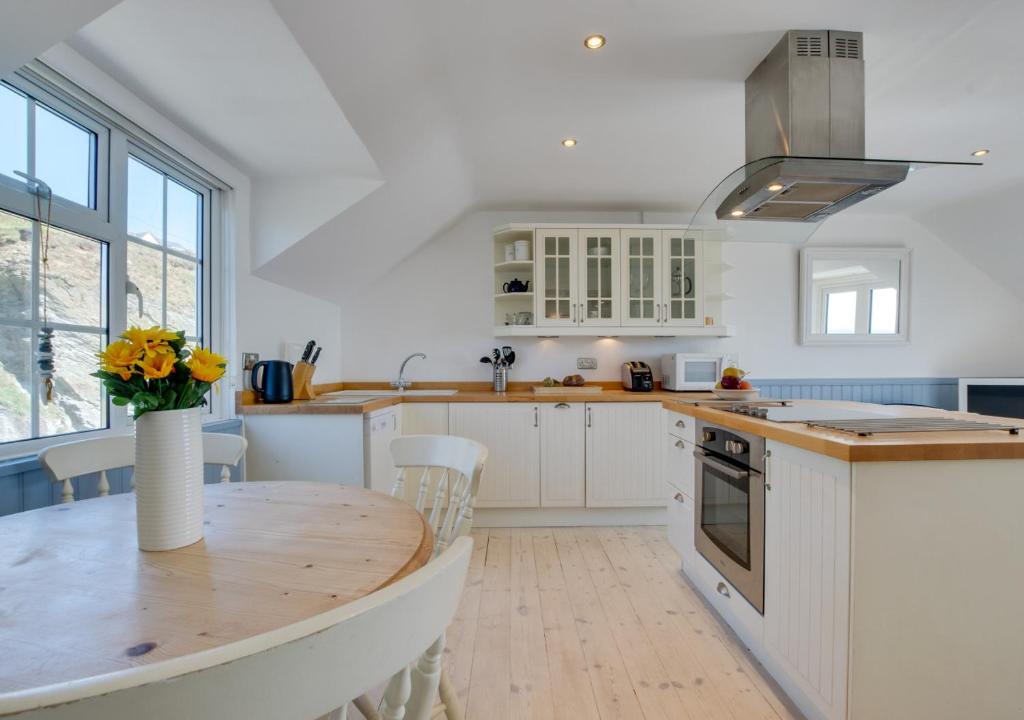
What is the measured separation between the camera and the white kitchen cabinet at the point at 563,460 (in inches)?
124

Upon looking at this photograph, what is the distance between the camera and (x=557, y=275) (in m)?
3.45

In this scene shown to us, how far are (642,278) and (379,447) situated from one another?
222 cm

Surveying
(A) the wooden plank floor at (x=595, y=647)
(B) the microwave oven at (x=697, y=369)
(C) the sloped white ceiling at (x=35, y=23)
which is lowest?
(A) the wooden plank floor at (x=595, y=647)

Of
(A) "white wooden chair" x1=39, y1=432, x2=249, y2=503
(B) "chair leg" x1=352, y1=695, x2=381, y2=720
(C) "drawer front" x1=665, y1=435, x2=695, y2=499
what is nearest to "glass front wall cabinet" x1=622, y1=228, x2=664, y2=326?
(C) "drawer front" x1=665, y1=435, x2=695, y2=499

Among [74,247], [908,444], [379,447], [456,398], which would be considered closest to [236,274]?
[74,247]

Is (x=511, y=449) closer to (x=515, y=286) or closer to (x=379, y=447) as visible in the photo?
(x=379, y=447)

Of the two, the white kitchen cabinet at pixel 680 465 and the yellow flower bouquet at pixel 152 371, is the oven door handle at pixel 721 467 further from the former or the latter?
the yellow flower bouquet at pixel 152 371

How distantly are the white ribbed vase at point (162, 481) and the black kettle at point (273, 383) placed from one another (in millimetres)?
1704

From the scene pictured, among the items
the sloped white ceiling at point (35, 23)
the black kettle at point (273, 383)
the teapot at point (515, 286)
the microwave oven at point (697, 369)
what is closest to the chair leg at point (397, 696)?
the sloped white ceiling at point (35, 23)

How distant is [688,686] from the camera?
160 centimetres

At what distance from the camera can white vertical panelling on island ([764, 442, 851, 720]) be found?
1.25 m

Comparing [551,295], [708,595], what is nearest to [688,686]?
[708,595]

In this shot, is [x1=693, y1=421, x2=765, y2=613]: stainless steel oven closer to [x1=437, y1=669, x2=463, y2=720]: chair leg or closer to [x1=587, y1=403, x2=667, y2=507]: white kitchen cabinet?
[x1=587, y1=403, x2=667, y2=507]: white kitchen cabinet

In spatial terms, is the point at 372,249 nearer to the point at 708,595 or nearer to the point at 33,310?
the point at 33,310
